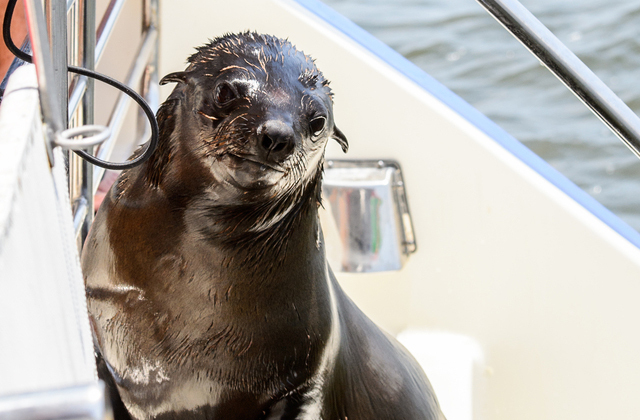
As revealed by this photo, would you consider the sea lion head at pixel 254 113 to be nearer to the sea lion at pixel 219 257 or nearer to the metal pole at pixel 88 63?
the sea lion at pixel 219 257

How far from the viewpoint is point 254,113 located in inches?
38.1

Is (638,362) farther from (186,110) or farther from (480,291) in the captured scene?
(186,110)

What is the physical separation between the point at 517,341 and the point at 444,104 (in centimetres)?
74

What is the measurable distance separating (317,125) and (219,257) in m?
0.25

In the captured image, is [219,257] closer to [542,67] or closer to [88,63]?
[88,63]

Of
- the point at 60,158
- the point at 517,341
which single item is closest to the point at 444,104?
the point at 517,341

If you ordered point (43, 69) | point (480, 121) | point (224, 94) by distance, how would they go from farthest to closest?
point (480, 121), point (224, 94), point (43, 69)

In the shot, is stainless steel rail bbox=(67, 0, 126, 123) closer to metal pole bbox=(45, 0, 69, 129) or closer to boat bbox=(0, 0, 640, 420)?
boat bbox=(0, 0, 640, 420)

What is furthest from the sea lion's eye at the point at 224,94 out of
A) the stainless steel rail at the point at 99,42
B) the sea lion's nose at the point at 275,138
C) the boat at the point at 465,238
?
the boat at the point at 465,238

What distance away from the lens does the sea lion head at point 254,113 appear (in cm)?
95

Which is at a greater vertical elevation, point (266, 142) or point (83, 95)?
point (83, 95)

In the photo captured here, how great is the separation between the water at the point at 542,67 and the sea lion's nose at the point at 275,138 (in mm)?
3664

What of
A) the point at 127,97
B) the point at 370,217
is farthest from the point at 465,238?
the point at 127,97

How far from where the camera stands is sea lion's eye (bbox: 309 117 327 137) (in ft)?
3.40
